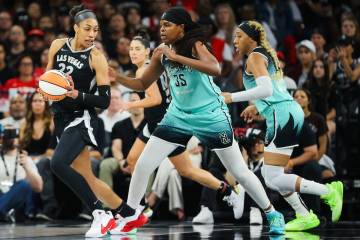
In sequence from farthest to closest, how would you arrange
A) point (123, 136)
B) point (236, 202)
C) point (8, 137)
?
point (123, 136), point (8, 137), point (236, 202)

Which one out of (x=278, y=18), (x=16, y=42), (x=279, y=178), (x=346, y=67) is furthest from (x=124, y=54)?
(x=279, y=178)

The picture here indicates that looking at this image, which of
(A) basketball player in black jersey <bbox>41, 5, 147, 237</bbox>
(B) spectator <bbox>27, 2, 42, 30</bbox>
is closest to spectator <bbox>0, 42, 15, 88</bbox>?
(B) spectator <bbox>27, 2, 42, 30</bbox>

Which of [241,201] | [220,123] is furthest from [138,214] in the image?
[241,201]

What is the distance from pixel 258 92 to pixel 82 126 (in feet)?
5.89

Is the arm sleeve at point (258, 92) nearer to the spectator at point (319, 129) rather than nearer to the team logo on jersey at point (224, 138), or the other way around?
the team logo on jersey at point (224, 138)

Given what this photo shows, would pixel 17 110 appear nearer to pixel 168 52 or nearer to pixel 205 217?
pixel 205 217

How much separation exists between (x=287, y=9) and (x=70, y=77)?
8.26 metres

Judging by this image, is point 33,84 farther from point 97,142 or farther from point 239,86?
point 97,142

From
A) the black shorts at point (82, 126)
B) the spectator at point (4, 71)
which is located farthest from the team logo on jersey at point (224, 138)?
the spectator at point (4, 71)

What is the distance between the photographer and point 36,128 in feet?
47.5

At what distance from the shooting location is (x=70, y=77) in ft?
32.2

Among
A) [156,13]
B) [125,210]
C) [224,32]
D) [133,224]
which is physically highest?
[156,13]

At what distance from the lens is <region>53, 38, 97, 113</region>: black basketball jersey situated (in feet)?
33.0

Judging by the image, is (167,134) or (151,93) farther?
(151,93)
